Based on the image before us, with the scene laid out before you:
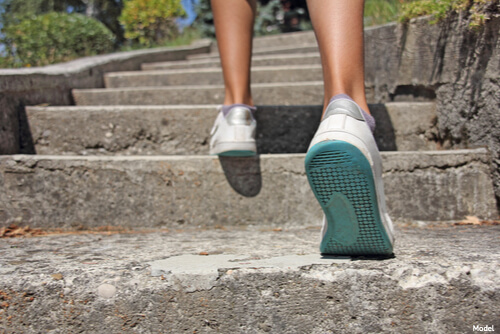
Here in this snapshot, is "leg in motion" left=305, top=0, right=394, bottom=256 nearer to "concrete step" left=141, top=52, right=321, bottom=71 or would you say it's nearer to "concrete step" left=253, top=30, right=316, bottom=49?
"concrete step" left=141, top=52, right=321, bottom=71

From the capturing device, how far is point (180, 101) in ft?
8.59

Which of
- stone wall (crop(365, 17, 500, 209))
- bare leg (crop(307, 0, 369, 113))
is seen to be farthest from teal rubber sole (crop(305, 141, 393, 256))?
stone wall (crop(365, 17, 500, 209))

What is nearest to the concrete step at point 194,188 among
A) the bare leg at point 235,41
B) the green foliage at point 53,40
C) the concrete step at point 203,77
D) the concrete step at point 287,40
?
the bare leg at point 235,41

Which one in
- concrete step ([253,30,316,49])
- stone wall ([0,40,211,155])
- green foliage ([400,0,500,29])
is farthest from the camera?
concrete step ([253,30,316,49])

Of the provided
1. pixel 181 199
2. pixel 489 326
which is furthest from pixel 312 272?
pixel 181 199

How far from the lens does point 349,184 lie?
0.92 meters

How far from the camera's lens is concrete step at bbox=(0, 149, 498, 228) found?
152 centimetres

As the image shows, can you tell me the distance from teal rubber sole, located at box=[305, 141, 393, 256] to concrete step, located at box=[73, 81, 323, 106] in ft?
5.16

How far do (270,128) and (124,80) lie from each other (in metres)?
1.76

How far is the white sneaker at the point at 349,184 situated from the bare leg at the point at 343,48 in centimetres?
15

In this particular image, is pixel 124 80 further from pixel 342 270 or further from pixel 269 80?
pixel 342 270

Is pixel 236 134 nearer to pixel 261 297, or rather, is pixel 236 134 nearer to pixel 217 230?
pixel 217 230

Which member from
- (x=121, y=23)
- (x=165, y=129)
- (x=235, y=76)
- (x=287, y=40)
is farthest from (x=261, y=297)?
(x=121, y=23)

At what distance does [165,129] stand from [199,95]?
2.28 ft
